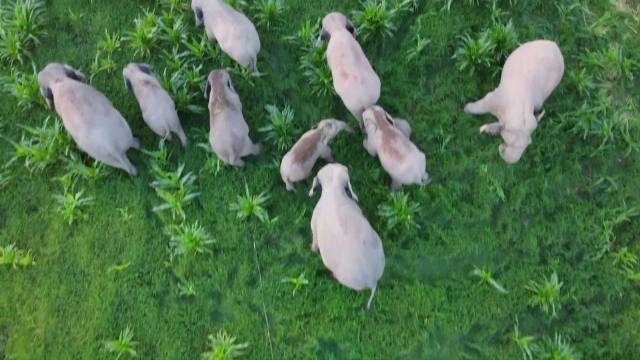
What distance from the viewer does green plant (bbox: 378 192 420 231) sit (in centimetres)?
404

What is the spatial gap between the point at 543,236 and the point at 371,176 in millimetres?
1075

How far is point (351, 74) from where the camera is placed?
396cm

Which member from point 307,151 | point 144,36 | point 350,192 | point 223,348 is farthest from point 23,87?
point 350,192

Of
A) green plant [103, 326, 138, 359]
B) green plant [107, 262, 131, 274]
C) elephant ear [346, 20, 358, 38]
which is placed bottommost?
green plant [103, 326, 138, 359]

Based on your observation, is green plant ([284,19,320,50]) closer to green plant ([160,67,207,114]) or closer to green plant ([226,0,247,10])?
green plant ([226,0,247,10])

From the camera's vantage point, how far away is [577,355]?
12.5 feet

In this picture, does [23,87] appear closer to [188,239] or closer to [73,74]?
[73,74]

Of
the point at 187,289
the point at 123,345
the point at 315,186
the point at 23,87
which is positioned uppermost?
the point at 23,87

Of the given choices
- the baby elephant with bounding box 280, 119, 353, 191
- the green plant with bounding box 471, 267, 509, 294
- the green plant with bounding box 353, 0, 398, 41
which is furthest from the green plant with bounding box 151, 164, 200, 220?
the green plant with bounding box 471, 267, 509, 294

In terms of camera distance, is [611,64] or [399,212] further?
[611,64]

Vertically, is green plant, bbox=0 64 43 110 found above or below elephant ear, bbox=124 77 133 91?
below

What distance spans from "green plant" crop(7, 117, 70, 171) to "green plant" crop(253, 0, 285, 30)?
1.46 m

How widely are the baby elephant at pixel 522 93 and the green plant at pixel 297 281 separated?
55.2 inches

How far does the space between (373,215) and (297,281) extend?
605mm
